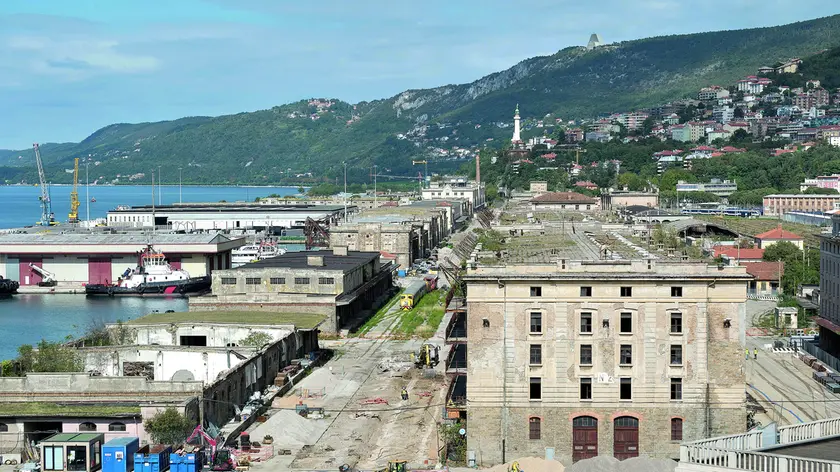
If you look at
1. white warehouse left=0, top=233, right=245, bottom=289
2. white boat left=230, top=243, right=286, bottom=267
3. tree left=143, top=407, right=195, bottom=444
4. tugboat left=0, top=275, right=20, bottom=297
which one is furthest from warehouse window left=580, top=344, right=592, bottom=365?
white boat left=230, top=243, right=286, bottom=267

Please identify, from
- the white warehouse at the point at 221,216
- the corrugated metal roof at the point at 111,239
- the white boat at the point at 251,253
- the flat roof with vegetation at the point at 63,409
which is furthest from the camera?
the white warehouse at the point at 221,216

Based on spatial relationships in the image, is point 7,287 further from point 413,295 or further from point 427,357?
point 427,357

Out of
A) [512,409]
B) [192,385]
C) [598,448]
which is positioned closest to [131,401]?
[192,385]

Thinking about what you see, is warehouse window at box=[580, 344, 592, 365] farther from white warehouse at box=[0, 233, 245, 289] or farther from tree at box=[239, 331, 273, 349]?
white warehouse at box=[0, 233, 245, 289]

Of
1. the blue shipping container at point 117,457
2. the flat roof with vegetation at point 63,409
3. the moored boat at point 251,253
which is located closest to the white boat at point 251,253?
the moored boat at point 251,253

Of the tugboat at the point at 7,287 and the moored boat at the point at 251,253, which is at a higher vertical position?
the moored boat at the point at 251,253

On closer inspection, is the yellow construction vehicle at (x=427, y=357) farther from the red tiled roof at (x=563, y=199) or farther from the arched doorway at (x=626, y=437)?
the red tiled roof at (x=563, y=199)
